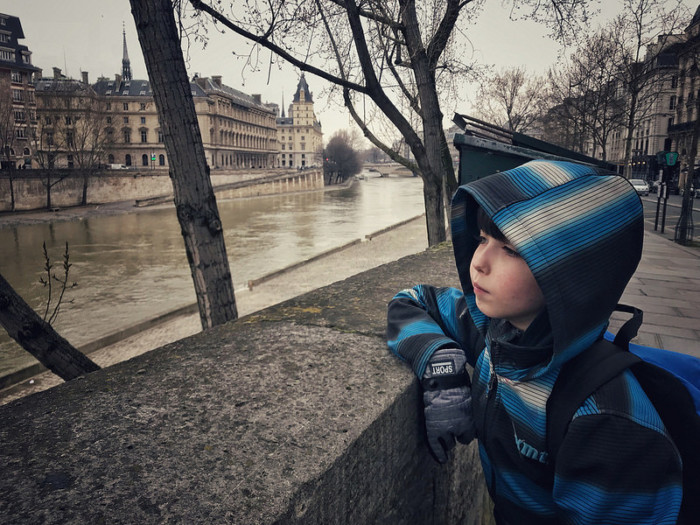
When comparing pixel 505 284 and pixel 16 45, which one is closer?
pixel 505 284

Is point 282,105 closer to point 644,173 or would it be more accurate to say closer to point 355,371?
point 644,173

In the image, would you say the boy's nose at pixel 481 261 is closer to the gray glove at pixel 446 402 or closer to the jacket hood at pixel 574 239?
the jacket hood at pixel 574 239

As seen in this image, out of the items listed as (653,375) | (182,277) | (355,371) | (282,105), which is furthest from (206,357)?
(282,105)

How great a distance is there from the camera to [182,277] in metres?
18.2

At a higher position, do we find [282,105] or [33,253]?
[282,105]

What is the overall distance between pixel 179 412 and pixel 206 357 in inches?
15.3

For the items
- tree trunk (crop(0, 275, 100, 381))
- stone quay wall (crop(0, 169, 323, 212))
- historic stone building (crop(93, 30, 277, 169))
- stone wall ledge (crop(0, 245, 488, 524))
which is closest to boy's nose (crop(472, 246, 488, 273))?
stone wall ledge (crop(0, 245, 488, 524))

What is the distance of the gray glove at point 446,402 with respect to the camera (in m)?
1.35

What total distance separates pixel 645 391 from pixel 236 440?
90 cm

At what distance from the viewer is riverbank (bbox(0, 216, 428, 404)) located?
8.89 m

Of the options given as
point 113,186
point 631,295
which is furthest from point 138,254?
point 113,186

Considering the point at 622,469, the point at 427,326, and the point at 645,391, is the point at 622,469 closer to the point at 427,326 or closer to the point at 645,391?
the point at 645,391

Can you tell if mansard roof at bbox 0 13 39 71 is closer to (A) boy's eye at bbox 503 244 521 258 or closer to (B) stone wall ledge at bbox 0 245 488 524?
(B) stone wall ledge at bbox 0 245 488 524

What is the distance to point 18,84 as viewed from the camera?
52812 mm
